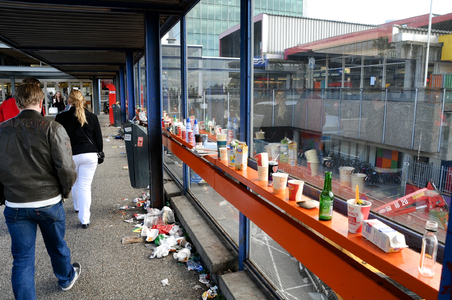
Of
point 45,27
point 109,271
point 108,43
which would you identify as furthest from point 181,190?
point 108,43

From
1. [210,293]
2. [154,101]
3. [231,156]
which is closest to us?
[231,156]

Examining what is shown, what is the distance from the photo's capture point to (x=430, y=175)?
1589 mm

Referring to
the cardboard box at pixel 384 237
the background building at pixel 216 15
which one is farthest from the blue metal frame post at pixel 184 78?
the cardboard box at pixel 384 237

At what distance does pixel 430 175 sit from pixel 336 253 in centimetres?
60

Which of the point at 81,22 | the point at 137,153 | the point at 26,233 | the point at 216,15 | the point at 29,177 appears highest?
the point at 81,22

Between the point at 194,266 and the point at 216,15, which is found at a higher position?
the point at 216,15

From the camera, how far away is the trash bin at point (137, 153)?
5.90 metres

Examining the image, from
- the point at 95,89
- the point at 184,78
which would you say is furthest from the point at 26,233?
the point at 95,89

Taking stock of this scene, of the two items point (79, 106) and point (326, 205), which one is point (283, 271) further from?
point (79, 106)

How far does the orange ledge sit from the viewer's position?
1.44 m

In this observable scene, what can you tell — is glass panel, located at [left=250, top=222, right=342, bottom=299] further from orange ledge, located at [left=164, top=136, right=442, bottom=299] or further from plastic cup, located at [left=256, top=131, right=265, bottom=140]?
plastic cup, located at [left=256, top=131, right=265, bottom=140]

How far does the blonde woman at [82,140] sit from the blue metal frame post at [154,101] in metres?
0.93

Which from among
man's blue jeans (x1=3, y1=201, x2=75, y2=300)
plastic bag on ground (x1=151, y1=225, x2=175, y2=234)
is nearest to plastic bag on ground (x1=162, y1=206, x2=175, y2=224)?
plastic bag on ground (x1=151, y1=225, x2=175, y2=234)

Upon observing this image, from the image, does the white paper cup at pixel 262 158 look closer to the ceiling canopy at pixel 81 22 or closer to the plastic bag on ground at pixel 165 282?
the plastic bag on ground at pixel 165 282
